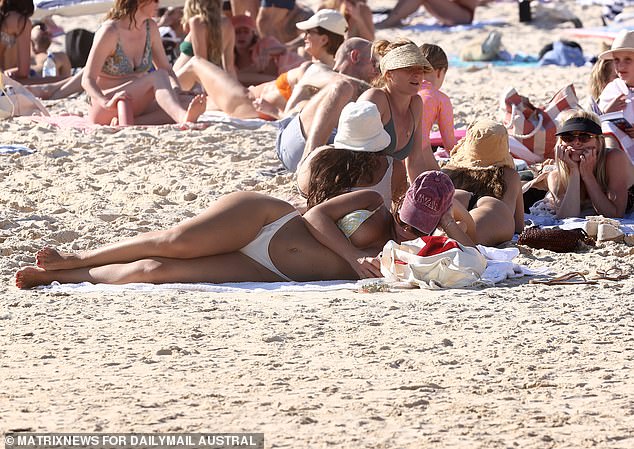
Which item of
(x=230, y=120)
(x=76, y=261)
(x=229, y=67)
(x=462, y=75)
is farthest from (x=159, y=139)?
(x=462, y=75)

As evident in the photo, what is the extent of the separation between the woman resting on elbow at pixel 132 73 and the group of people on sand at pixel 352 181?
1cm

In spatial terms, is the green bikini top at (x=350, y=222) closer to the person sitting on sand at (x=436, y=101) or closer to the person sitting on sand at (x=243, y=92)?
the person sitting on sand at (x=436, y=101)

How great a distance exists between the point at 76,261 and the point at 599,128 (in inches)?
103

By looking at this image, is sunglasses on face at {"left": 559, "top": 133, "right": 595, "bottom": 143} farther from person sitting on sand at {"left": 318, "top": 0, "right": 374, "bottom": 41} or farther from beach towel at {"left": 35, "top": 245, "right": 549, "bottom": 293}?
person sitting on sand at {"left": 318, "top": 0, "right": 374, "bottom": 41}

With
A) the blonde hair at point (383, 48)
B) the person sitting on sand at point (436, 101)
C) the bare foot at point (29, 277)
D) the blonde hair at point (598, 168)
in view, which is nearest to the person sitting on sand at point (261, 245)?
the bare foot at point (29, 277)

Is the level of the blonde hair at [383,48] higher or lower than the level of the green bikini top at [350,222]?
higher

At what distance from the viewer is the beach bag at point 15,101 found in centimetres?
892

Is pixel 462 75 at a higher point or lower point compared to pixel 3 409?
lower

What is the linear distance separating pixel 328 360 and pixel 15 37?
22.6 feet

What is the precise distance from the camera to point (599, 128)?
→ 20.3 ft

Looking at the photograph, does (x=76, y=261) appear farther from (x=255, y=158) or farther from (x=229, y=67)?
(x=229, y=67)

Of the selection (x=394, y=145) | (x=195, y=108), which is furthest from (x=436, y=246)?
(x=195, y=108)

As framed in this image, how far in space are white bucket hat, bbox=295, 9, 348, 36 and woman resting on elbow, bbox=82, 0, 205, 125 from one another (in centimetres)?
88

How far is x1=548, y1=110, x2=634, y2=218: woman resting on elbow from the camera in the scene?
6191 millimetres
